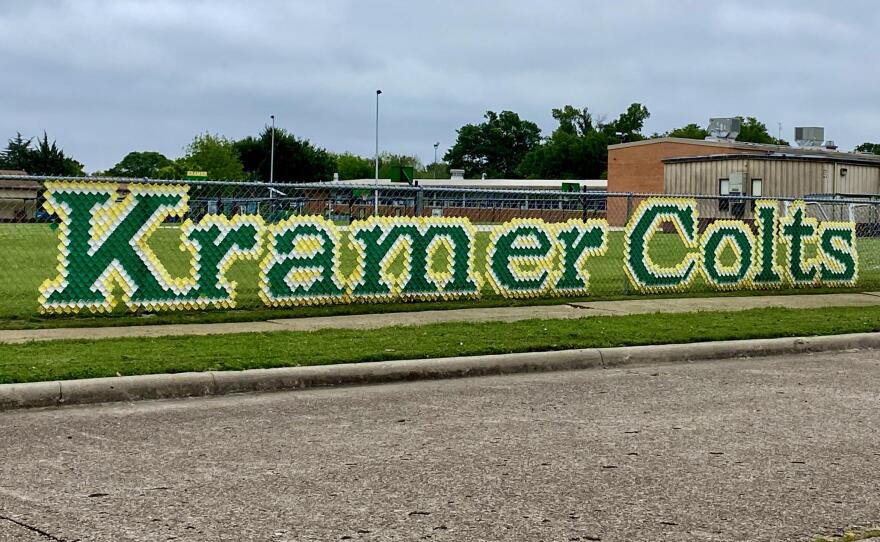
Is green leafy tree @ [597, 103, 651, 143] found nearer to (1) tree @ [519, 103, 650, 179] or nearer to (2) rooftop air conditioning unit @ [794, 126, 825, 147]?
(1) tree @ [519, 103, 650, 179]

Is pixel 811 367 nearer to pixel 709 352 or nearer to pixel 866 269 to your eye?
pixel 709 352

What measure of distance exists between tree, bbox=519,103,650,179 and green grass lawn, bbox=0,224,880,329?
90.8m

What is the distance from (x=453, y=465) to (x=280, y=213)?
874 centimetres

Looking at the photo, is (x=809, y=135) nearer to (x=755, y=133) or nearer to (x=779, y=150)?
(x=779, y=150)

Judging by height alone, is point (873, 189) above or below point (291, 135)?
below

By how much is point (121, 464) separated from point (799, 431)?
14.4ft

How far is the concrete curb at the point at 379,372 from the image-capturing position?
7.73 meters

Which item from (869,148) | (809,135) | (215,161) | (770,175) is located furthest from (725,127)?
(869,148)

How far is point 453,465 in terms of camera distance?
5.91 meters

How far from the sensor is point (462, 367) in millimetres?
9336

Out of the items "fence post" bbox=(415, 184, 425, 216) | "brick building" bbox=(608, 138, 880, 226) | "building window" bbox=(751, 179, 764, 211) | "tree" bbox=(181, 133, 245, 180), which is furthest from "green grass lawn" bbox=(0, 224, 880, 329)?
"tree" bbox=(181, 133, 245, 180)

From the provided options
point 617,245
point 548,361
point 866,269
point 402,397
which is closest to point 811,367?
point 548,361

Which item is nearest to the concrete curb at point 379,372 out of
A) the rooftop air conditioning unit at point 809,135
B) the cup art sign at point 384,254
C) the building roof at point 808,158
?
the cup art sign at point 384,254

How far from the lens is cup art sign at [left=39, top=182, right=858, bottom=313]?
464 inches
